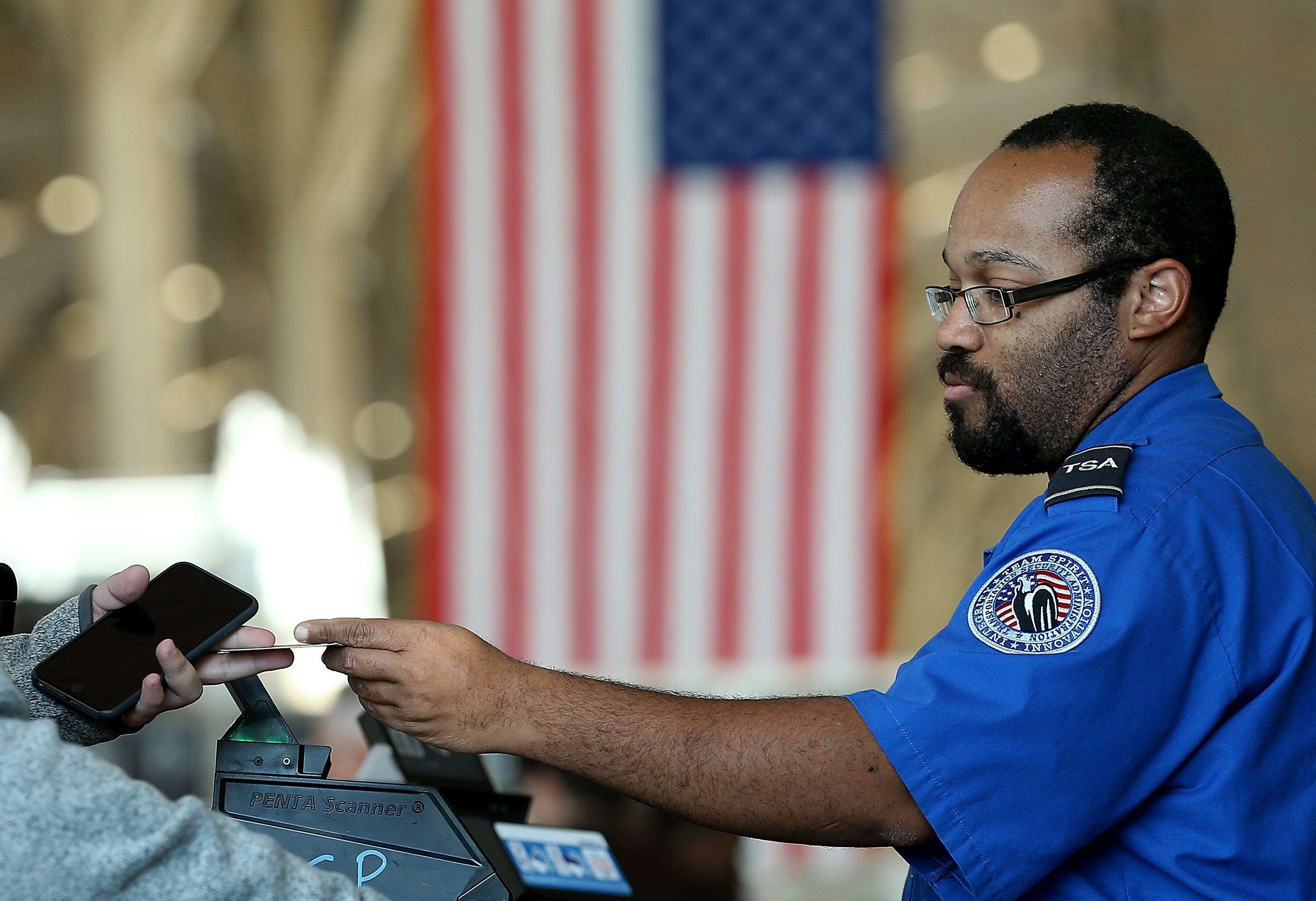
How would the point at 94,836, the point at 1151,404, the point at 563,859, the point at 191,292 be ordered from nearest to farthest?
the point at 94,836 < the point at 1151,404 < the point at 563,859 < the point at 191,292

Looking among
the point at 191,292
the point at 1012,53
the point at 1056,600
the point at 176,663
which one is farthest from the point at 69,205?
the point at 1056,600

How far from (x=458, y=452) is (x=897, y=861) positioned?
2.02 meters

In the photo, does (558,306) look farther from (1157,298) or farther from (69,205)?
(1157,298)

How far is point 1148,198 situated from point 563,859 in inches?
36.8

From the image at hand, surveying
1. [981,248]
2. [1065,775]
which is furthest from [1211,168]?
[1065,775]

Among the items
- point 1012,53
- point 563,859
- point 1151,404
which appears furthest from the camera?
point 1012,53

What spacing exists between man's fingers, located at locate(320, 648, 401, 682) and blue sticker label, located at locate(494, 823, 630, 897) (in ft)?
1.23

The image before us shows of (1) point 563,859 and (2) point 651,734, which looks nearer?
(2) point 651,734

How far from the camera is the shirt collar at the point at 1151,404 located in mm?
1259

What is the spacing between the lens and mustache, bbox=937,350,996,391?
1.35 metres

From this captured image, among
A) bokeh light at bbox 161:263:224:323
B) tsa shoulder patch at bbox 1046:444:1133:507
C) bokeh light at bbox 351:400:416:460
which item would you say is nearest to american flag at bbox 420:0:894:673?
bokeh light at bbox 351:400:416:460

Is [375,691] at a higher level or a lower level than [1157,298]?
lower

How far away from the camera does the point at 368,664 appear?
1185mm

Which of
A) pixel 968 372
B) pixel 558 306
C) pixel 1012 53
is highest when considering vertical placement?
pixel 1012 53
